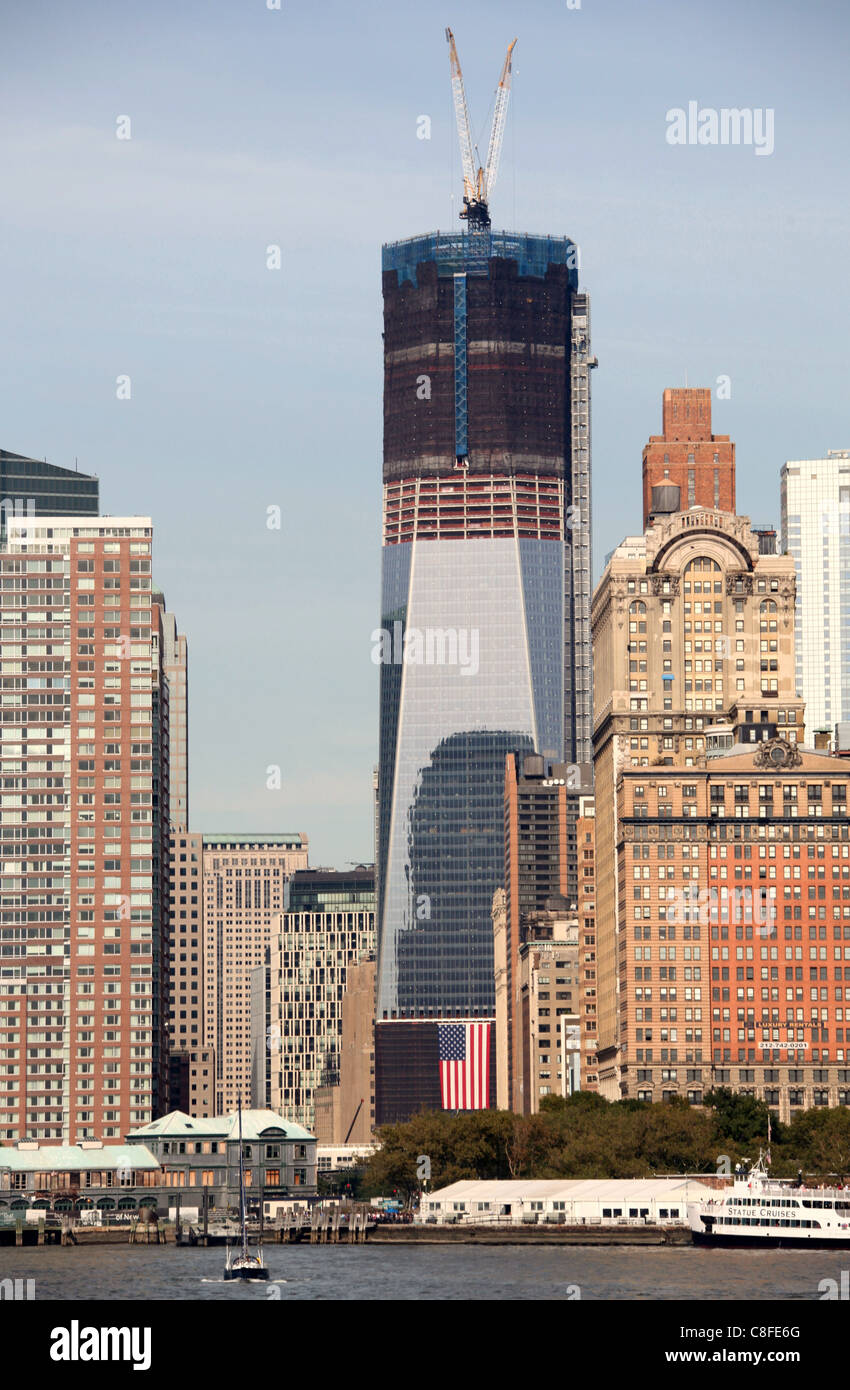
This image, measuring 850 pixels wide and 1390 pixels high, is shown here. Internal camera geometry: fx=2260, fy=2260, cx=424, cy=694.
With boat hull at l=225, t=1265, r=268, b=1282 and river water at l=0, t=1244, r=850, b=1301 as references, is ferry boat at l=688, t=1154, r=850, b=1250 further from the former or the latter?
boat hull at l=225, t=1265, r=268, b=1282

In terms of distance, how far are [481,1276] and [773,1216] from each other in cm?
4648

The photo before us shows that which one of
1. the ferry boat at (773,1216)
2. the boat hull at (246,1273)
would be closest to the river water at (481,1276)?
the ferry boat at (773,1216)

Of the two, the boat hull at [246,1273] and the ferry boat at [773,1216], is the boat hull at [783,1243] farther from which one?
the boat hull at [246,1273]

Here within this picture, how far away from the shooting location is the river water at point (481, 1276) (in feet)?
441

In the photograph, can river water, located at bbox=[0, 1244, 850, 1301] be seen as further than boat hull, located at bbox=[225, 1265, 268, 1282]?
No

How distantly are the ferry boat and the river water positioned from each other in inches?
57.3

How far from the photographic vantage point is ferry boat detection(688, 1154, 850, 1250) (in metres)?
190

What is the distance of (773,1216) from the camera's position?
190500 millimetres

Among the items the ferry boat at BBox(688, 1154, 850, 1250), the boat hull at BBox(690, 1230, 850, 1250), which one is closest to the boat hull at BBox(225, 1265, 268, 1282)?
the ferry boat at BBox(688, 1154, 850, 1250)

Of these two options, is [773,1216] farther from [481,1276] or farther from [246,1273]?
[246,1273]
